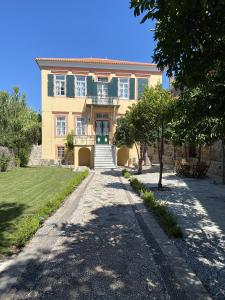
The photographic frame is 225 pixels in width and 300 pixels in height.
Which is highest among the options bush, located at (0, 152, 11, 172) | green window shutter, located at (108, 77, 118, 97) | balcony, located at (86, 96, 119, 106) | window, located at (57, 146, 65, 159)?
green window shutter, located at (108, 77, 118, 97)

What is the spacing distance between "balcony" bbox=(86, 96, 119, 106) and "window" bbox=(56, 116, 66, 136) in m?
2.77

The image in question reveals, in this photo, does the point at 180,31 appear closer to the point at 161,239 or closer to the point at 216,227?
the point at 161,239

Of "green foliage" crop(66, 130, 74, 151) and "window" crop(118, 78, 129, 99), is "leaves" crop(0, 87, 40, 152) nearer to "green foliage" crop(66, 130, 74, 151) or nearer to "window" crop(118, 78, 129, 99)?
"green foliage" crop(66, 130, 74, 151)

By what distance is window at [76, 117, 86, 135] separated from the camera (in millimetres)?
25984

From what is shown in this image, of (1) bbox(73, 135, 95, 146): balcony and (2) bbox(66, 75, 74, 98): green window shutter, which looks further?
(2) bbox(66, 75, 74, 98): green window shutter

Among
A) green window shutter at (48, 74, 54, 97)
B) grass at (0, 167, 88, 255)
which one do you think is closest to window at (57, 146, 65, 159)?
green window shutter at (48, 74, 54, 97)

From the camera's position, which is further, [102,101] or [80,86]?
[80,86]

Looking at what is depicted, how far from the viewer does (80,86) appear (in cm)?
2583

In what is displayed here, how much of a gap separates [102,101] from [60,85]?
4.07 meters

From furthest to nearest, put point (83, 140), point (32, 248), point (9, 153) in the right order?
point (83, 140) → point (9, 153) → point (32, 248)

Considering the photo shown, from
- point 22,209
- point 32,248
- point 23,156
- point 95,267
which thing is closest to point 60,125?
point 23,156

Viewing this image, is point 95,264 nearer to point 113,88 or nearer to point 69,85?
point 69,85

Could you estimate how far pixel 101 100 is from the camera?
84.0ft

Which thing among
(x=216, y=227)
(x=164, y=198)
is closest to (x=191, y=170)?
(x=164, y=198)
